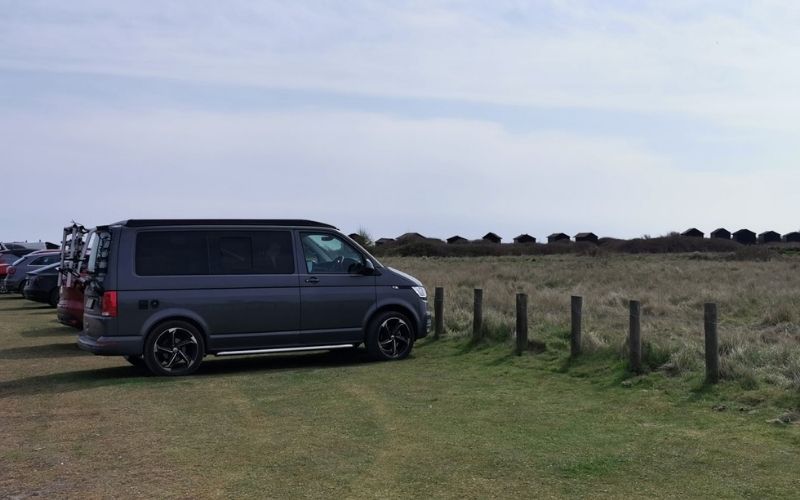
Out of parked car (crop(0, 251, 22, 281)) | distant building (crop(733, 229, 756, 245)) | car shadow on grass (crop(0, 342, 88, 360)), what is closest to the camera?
car shadow on grass (crop(0, 342, 88, 360))

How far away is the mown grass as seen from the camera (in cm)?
1122

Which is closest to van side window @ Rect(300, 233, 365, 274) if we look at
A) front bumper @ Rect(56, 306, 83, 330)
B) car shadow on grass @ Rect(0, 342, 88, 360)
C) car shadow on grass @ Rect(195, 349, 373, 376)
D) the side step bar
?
the side step bar

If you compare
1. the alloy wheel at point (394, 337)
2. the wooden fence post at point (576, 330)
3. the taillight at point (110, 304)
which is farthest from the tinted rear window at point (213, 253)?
the wooden fence post at point (576, 330)

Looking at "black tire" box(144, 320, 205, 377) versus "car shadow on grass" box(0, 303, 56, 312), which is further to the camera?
"car shadow on grass" box(0, 303, 56, 312)

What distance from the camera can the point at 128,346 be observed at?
1238 centimetres

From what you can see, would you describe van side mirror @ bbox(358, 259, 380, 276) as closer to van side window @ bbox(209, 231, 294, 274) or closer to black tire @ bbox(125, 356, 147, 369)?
van side window @ bbox(209, 231, 294, 274)

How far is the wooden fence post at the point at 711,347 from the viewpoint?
1030 centimetres

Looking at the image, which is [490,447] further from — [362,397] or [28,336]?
[28,336]

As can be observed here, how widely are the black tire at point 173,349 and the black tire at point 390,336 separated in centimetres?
257

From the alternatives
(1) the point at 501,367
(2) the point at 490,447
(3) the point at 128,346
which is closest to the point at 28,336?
(3) the point at 128,346

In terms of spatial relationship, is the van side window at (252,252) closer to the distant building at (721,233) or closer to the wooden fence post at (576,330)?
the wooden fence post at (576,330)

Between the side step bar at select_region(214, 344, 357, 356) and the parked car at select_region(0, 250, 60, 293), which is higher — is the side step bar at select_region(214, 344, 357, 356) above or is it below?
below

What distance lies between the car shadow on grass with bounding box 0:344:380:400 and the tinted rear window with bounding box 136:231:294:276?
1.46 metres

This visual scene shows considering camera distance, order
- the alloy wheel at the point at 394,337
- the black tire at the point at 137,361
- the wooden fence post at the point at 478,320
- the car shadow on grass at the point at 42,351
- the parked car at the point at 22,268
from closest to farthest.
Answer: the black tire at the point at 137,361, the alloy wheel at the point at 394,337, the wooden fence post at the point at 478,320, the car shadow on grass at the point at 42,351, the parked car at the point at 22,268
